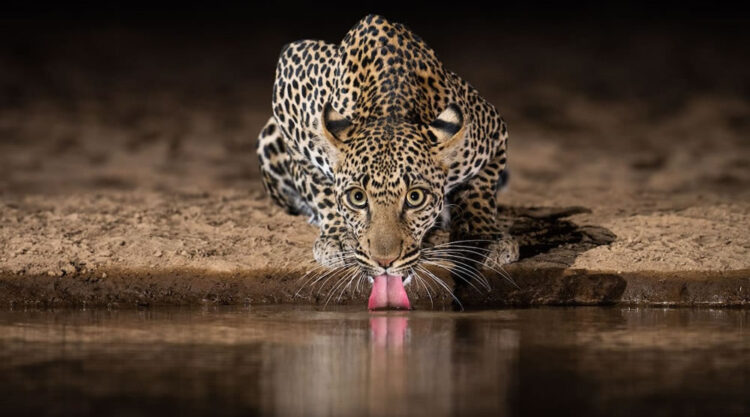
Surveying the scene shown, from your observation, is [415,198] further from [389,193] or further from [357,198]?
[357,198]

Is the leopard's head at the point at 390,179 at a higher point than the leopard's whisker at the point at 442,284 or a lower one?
higher

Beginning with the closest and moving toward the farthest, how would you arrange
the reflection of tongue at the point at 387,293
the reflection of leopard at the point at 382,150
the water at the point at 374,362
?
the water at the point at 374,362, the reflection of leopard at the point at 382,150, the reflection of tongue at the point at 387,293

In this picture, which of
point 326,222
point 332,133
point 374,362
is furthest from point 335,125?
point 374,362

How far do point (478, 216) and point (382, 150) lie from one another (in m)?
1.59

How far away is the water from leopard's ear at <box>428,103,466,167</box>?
1071mm

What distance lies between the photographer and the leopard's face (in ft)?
27.3

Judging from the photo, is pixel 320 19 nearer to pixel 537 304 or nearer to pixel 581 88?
pixel 581 88

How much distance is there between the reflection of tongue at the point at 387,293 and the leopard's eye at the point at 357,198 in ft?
1.54

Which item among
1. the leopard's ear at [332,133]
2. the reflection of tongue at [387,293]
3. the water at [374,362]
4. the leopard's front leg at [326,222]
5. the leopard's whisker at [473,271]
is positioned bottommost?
the water at [374,362]

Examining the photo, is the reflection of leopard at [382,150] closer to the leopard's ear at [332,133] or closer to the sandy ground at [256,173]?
the leopard's ear at [332,133]

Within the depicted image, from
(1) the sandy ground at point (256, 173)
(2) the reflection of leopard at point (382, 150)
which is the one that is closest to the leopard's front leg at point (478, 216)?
(2) the reflection of leopard at point (382, 150)

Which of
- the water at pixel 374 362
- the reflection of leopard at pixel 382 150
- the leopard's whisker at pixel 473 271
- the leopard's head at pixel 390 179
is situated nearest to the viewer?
the water at pixel 374 362

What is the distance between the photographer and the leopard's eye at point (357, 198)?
8570mm

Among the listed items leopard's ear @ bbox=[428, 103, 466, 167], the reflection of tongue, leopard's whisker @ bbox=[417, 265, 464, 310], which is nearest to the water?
the reflection of tongue
